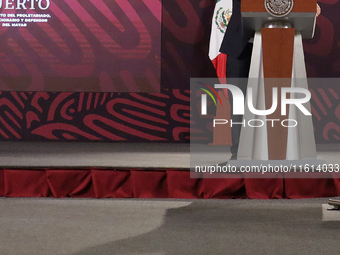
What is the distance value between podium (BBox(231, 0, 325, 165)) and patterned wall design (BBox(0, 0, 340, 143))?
1.82 metres

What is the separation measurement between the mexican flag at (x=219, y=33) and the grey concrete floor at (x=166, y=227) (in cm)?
183

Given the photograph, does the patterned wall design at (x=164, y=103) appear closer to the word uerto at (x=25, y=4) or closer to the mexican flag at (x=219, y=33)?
the mexican flag at (x=219, y=33)

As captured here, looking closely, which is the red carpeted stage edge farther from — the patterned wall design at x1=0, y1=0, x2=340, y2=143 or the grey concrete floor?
the grey concrete floor

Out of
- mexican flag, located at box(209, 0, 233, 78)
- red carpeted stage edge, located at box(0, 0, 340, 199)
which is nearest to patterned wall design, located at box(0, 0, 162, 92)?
red carpeted stage edge, located at box(0, 0, 340, 199)

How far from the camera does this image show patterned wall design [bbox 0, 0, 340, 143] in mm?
3377

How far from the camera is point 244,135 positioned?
163cm

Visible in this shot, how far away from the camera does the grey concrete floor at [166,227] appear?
1.07m

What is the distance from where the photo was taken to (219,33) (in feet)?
Result: 10.7

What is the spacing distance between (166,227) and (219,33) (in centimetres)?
233

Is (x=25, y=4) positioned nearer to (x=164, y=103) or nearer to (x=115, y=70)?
(x=115, y=70)

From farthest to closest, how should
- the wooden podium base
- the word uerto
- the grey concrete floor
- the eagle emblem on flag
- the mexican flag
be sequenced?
the word uerto → the mexican flag → the wooden podium base → the eagle emblem on flag → the grey concrete floor

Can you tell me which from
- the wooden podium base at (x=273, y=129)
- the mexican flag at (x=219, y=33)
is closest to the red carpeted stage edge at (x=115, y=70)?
the mexican flag at (x=219, y=33)

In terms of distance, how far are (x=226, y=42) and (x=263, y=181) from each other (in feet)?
2.15

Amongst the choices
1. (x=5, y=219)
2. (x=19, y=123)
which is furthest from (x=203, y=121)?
(x=5, y=219)
